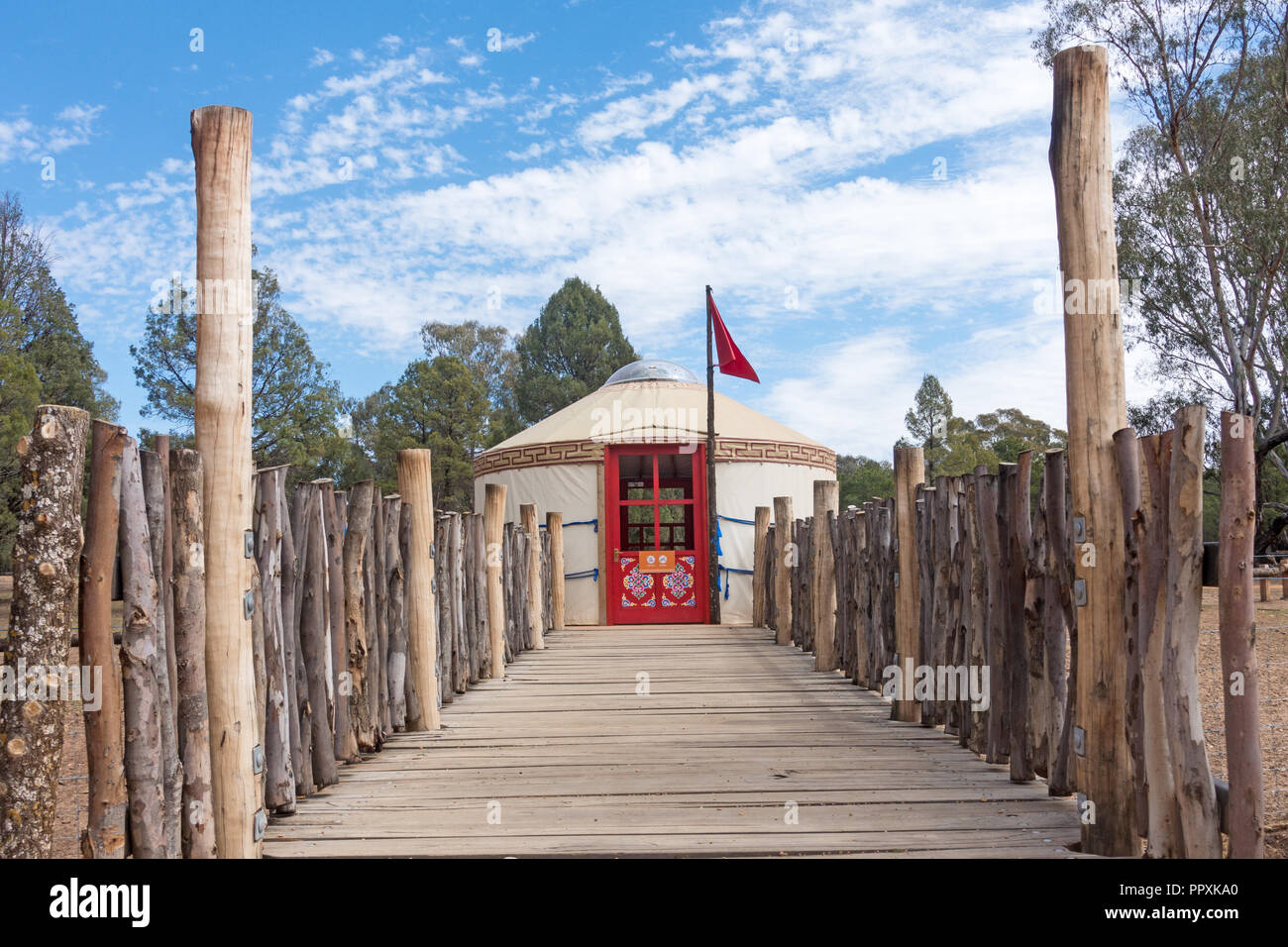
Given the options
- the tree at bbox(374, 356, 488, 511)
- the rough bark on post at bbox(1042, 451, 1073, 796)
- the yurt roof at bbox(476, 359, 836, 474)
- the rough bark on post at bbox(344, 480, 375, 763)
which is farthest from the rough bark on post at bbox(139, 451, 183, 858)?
the tree at bbox(374, 356, 488, 511)

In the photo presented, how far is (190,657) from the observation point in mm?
2322

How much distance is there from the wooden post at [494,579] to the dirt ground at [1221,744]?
2331mm

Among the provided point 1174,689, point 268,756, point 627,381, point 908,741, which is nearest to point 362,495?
point 268,756

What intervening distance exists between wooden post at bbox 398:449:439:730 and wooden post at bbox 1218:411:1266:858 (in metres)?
3.15

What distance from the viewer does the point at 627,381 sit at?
484 inches

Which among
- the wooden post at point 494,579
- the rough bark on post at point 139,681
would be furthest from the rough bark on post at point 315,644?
the wooden post at point 494,579

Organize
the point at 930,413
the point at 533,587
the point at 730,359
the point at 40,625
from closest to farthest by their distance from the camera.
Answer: the point at 40,625 < the point at 533,587 < the point at 730,359 < the point at 930,413

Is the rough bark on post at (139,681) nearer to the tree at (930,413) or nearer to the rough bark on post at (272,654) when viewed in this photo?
the rough bark on post at (272,654)

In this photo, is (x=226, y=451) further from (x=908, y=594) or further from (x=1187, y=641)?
(x=908, y=594)

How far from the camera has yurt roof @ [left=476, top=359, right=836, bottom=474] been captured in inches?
407

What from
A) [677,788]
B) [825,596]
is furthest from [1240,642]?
[825,596]

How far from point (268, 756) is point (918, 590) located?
9.13ft

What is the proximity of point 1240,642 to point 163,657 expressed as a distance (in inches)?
93.6
